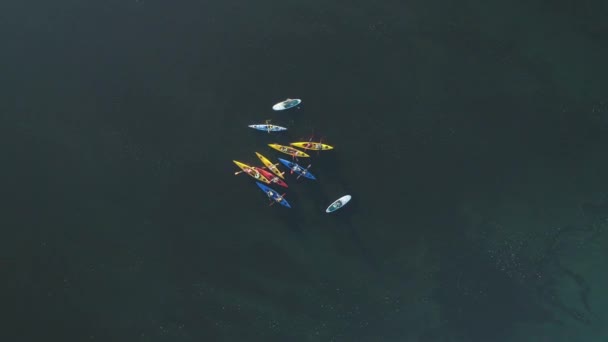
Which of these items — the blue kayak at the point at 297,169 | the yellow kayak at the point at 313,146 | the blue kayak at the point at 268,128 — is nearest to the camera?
the blue kayak at the point at 268,128

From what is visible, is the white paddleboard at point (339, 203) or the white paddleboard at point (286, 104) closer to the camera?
the white paddleboard at point (286, 104)

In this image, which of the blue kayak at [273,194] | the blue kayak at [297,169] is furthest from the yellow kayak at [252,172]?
the blue kayak at [297,169]

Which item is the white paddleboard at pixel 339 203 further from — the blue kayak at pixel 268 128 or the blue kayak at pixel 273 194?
the blue kayak at pixel 268 128

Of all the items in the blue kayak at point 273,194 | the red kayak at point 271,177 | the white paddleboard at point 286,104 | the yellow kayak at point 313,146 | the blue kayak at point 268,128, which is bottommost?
the blue kayak at point 273,194

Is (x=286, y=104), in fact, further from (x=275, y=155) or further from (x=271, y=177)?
(x=271, y=177)

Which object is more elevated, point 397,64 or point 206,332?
point 397,64

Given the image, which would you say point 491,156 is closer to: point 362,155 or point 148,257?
point 362,155

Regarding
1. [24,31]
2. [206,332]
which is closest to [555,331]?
[206,332]
